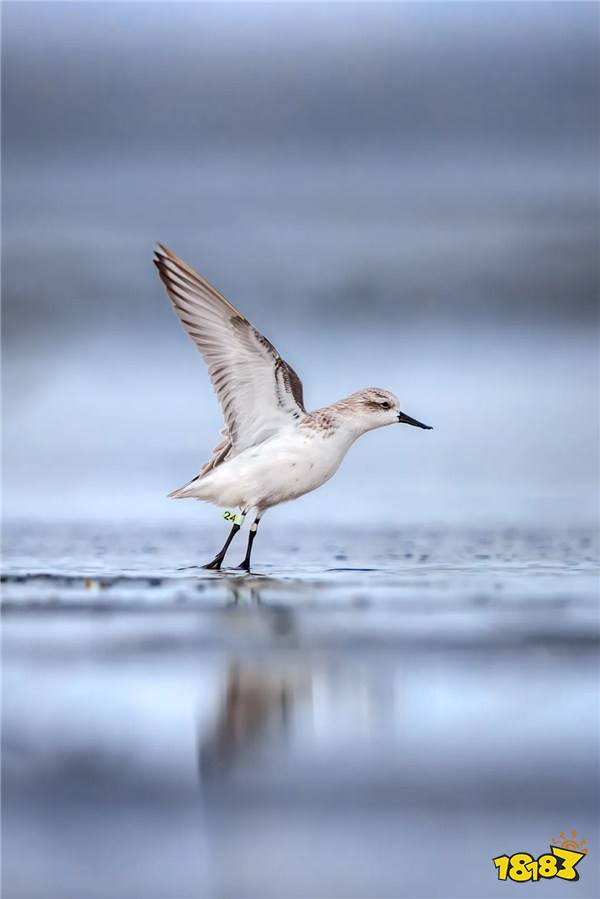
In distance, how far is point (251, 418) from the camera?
464 cm

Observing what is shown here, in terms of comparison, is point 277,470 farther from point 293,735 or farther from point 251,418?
point 293,735

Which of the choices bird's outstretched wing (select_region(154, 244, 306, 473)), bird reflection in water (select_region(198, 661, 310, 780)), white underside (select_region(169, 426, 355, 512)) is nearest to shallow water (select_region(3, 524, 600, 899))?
bird reflection in water (select_region(198, 661, 310, 780))

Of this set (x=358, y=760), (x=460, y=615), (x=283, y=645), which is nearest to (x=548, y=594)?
(x=460, y=615)

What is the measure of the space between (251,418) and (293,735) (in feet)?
7.70

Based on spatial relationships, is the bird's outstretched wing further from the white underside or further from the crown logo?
the crown logo

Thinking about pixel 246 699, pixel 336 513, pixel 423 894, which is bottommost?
pixel 423 894

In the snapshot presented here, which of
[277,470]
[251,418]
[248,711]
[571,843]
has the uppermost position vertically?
[251,418]

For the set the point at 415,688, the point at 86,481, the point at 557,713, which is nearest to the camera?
the point at 557,713

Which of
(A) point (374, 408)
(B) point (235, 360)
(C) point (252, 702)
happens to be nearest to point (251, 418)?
(B) point (235, 360)

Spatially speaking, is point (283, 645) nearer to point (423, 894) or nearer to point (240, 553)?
point (423, 894)

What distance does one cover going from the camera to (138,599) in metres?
3.56

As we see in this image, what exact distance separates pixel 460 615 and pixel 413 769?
1188 mm

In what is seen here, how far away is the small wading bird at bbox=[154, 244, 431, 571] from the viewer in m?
4.48

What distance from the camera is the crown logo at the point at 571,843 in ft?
6.19
